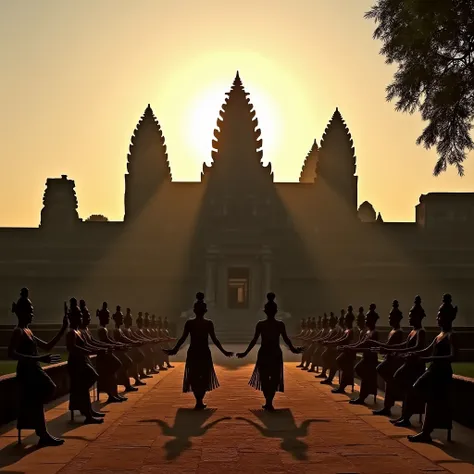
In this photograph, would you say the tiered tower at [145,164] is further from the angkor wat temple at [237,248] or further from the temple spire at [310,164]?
the temple spire at [310,164]

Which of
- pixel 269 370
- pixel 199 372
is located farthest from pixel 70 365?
pixel 269 370

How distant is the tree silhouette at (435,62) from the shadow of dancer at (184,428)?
29.0 feet

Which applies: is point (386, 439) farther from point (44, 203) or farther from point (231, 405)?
point (44, 203)

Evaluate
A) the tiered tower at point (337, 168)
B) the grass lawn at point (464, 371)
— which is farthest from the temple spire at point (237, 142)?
the grass lawn at point (464, 371)

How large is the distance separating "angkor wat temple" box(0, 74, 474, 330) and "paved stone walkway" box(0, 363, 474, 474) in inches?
1596

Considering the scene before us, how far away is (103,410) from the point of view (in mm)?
14492

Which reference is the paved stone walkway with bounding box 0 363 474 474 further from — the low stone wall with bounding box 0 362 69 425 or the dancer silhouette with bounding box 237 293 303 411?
the low stone wall with bounding box 0 362 69 425

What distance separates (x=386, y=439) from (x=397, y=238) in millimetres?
50410

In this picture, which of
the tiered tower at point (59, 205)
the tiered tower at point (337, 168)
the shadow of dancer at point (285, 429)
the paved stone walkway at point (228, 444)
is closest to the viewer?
the paved stone walkway at point (228, 444)

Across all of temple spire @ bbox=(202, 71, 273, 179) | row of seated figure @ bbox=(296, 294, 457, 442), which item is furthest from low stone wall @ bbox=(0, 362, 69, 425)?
temple spire @ bbox=(202, 71, 273, 179)

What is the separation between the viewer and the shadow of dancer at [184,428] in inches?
399

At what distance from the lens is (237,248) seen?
2194 inches

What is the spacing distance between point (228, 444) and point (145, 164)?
5595 cm

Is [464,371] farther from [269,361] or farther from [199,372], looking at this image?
[199,372]
